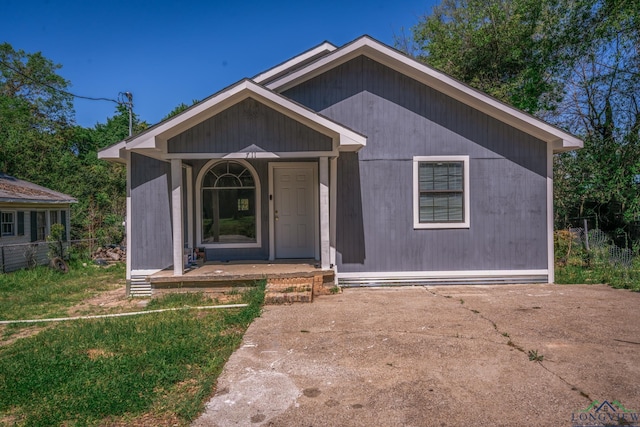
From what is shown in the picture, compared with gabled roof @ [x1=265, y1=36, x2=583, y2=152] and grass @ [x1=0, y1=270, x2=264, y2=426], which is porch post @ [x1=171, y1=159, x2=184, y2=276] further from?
gabled roof @ [x1=265, y1=36, x2=583, y2=152]

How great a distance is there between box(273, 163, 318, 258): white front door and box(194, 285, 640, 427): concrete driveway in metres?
2.74

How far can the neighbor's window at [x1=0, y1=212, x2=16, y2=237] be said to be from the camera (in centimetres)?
1370

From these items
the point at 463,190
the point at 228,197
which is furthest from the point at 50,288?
Result: the point at 463,190

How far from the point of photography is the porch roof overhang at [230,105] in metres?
7.14

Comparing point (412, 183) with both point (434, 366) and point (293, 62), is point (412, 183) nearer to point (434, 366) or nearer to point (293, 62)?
point (293, 62)

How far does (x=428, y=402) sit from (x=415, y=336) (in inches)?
67.7

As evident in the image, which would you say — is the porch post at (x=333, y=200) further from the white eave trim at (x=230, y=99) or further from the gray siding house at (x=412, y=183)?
the white eave trim at (x=230, y=99)

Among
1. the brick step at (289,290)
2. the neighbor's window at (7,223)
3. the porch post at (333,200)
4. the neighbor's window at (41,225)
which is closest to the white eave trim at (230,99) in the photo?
the porch post at (333,200)

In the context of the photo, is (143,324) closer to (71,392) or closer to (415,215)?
(71,392)

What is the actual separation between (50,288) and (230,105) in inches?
239

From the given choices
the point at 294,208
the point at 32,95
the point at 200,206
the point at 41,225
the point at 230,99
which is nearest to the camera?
the point at 230,99

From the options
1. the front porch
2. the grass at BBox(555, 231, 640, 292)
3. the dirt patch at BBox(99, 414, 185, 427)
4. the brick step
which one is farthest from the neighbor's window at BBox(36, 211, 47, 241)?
the grass at BBox(555, 231, 640, 292)

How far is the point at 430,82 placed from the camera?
8.36 metres

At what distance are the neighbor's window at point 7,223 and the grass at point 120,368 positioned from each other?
33.2 ft
